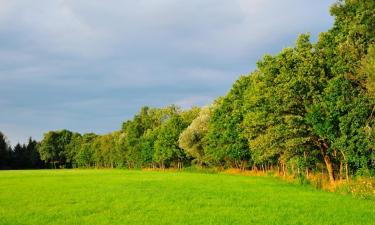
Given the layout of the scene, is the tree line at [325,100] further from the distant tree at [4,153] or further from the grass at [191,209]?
the distant tree at [4,153]

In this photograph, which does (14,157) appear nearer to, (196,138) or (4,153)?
(4,153)

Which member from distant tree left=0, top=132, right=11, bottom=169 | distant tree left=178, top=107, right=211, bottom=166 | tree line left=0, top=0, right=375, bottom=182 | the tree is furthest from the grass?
distant tree left=0, top=132, right=11, bottom=169

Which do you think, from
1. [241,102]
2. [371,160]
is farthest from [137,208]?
[241,102]

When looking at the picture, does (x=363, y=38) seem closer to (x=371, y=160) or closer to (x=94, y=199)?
(x=371, y=160)

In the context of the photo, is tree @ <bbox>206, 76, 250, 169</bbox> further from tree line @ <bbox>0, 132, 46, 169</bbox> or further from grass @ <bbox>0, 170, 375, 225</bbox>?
tree line @ <bbox>0, 132, 46, 169</bbox>

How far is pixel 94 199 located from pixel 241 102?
48779mm

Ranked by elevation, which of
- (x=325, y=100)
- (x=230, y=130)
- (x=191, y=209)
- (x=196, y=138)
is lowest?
(x=191, y=209)

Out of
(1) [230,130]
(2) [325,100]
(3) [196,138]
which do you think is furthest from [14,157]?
(2) [325,100]

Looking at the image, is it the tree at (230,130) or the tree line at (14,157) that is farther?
the tree line at (14,157)

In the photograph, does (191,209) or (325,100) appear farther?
(325,100)

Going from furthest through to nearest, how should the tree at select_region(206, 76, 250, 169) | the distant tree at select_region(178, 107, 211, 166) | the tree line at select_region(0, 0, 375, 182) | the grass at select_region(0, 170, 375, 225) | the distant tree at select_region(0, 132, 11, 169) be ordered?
the distant tree at select_region(0, 132, 11, 169) < the distant tree at select_region(178, 107, 211, 166) < the tree at select_region(206, 76, 250, 169) < the tree line at select_region(0, 0, 375, 182) < the grass at select_region(0, 170, 375, 225)

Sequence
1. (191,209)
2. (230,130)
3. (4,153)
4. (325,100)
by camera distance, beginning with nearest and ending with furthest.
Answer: (191,209), (325,100), (230,130), (4,153)

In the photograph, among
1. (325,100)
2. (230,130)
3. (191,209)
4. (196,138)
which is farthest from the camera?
(196,138)

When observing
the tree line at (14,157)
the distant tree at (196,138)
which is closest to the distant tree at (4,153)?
the tree line at (14,157)
